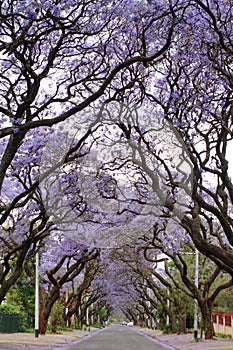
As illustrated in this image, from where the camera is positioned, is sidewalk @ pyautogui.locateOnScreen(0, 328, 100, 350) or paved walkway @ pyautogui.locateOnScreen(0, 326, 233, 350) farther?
paved walkway @ pyautogui.locateOnScreen(0, 326, 233, 350)

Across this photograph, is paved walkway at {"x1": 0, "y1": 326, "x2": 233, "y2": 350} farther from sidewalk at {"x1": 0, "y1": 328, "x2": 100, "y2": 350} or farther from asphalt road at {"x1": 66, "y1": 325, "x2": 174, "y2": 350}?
asphalt road at {"x1": 66, "y1": 325, "x2": 174, "y2": 350}

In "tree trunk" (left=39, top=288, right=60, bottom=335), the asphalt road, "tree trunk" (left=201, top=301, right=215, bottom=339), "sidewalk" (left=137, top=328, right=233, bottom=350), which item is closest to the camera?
"sidewalk" (left=137, top=328, right=233, bottom=350)

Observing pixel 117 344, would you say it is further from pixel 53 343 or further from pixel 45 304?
pixel 53 343

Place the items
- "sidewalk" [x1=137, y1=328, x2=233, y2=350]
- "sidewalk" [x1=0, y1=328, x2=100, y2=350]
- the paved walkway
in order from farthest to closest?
"sidewalk" [x1=137, y1=328, x2=233, y2=350] < the paved walkway < "sidewalk" [x1=0, y1=328, x2=100, y2=350]

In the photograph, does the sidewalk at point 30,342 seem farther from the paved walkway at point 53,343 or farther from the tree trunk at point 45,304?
the tree trunk at point 45,304

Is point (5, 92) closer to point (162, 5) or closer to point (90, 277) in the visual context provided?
point (162, 5)

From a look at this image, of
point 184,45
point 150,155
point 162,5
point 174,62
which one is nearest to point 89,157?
point 150,155

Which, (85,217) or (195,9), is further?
(85,217)

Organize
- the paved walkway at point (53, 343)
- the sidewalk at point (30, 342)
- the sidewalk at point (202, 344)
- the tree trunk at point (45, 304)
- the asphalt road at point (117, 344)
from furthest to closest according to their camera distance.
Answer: the tree trunk at point (45, 304), the asphalt road at point (117, 344), the sidewalk at point (202, 344), the paved walkway at point (53, 343), the sidewalk at point (30, 342)

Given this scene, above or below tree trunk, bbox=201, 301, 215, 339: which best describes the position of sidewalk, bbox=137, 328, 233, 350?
below

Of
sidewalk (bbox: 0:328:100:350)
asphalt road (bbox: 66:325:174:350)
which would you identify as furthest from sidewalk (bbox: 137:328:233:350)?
sidewalk (bbox: 0:328:100:350)

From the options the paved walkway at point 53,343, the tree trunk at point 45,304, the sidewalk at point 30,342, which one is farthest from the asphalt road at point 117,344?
the tree trunk at point 45,304

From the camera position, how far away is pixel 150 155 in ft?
58.0

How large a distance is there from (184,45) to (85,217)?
341 inches
